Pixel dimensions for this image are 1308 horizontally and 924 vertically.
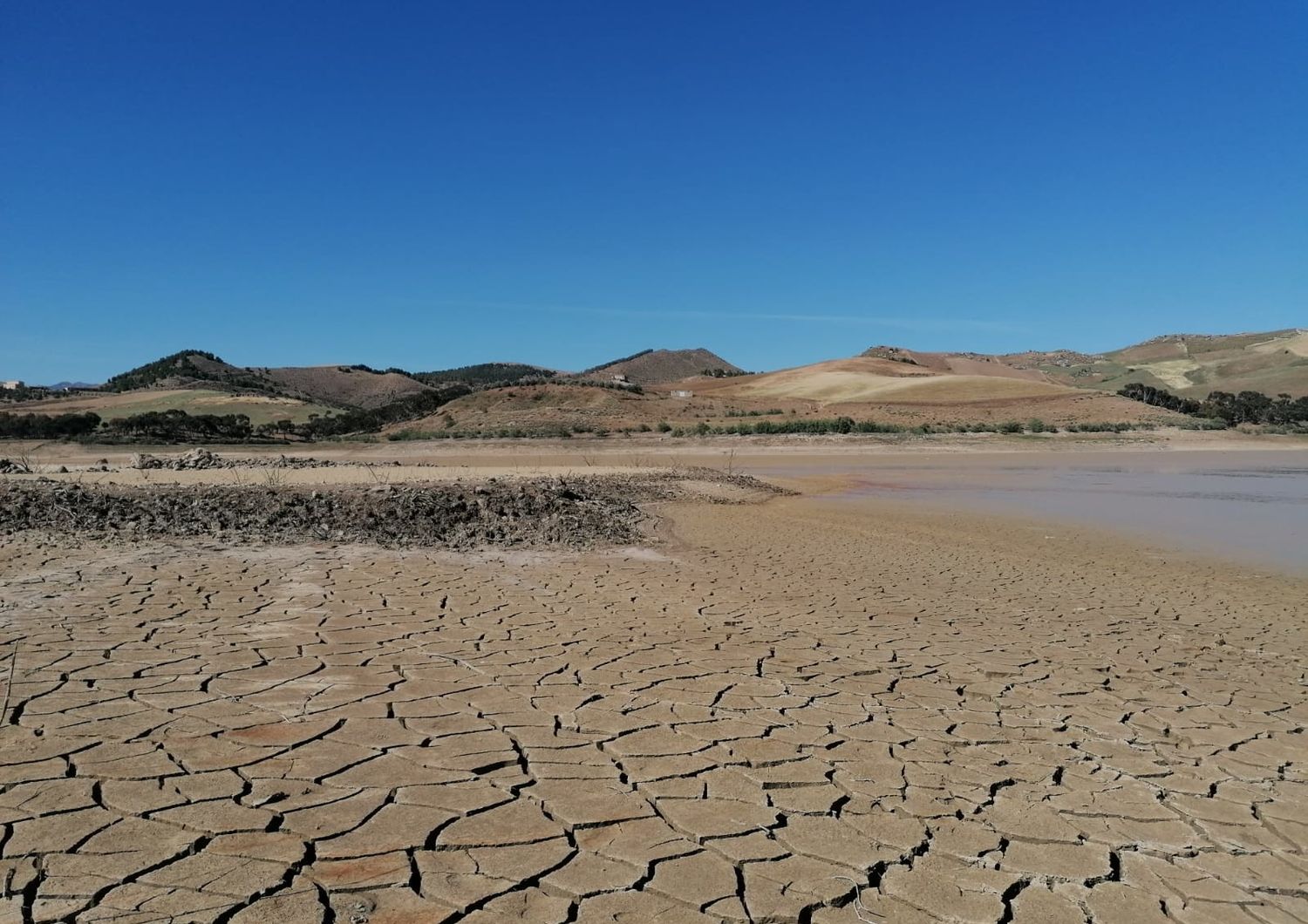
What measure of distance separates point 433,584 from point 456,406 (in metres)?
40.6

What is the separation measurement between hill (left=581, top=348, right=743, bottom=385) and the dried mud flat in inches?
3853

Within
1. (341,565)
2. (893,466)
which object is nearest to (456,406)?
(893,466)

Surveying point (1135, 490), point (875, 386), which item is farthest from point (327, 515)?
point (875, 386)

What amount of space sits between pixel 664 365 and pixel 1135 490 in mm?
95528

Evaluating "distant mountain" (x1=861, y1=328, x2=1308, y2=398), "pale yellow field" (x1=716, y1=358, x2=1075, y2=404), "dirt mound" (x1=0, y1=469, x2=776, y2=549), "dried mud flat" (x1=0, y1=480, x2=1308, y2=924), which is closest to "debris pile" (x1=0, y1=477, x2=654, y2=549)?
"dirt mound" (x1=0, y1=469, x2=776, y2=549)

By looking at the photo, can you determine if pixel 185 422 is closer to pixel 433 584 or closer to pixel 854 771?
pixel 433 584

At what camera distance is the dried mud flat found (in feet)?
8.47

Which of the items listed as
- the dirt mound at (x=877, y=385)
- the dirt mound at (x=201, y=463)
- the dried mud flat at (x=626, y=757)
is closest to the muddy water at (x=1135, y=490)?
the dried mud flat at (x=626, y=757)

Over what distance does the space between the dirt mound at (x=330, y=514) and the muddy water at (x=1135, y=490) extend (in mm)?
7984

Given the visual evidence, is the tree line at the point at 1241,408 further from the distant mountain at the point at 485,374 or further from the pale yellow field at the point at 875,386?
the distant mountain at the point at 485,374

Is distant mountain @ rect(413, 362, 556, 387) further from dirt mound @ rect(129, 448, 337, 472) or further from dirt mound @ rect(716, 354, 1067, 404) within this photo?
dirt mound @ rect(129, 448, 337, 472)

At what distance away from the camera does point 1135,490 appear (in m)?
19.6

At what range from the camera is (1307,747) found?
4.09 m

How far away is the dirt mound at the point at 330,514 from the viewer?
970 centimetres
